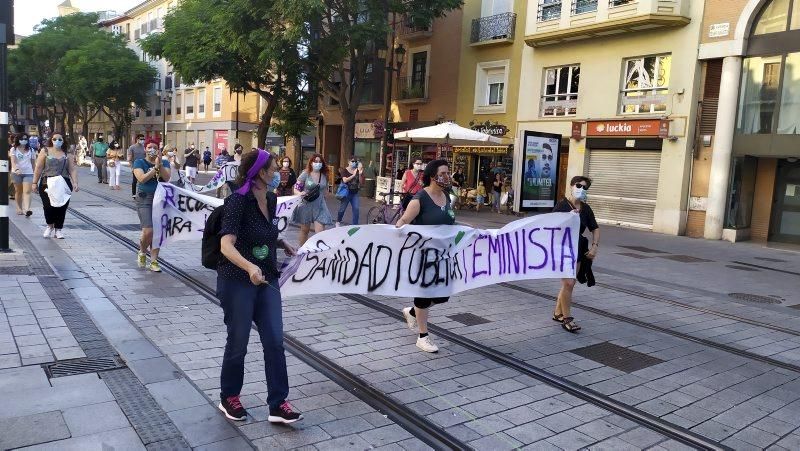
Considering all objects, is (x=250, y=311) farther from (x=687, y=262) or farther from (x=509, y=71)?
(x=509, y=71)

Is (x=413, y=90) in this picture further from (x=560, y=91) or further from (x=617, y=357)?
(x=617, y=357)

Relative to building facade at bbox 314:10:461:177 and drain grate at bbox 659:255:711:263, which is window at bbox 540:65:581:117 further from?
drain grate at bbox 659:255:711:263

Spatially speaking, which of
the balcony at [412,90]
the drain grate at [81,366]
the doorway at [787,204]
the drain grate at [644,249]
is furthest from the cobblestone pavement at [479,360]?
the balcony at [412,90]

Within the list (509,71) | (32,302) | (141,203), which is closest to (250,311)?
(32,302)

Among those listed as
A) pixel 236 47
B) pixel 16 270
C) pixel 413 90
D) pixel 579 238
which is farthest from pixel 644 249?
pixel 236 47

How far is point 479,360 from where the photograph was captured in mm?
5750

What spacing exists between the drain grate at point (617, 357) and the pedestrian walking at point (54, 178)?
8.95 metres

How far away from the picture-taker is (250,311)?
13.4 ft

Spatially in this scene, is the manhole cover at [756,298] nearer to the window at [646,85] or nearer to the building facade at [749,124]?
the building facade at [749,124]

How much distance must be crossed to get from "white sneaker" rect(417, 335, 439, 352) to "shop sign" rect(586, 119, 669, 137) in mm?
16069

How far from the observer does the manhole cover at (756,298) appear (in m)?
9.42

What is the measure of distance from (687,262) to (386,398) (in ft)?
35.4

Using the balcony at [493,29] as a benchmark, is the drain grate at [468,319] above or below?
below

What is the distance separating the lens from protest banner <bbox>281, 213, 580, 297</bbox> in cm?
548
